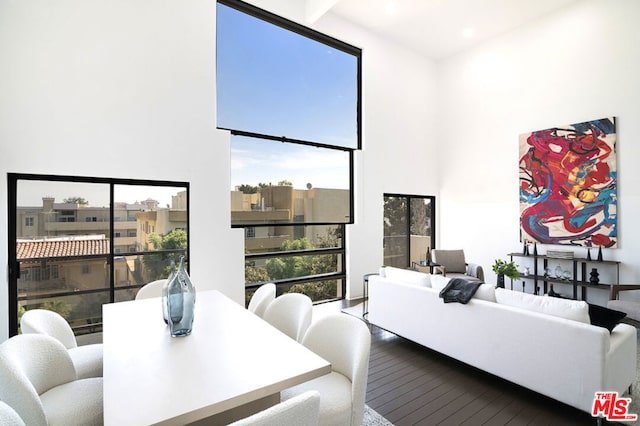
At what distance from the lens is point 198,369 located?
56.4 inches

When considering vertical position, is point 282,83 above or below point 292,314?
above

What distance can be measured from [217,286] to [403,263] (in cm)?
391

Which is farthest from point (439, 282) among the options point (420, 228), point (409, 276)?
point (420, 228)

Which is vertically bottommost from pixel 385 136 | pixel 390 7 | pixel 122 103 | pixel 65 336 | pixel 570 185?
pixel 65 336

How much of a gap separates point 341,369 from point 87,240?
3.31 metres

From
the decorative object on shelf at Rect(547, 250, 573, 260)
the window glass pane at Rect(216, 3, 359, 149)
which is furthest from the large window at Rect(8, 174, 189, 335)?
the decorative object on shelf at Rect(547, 250, 573, 260)

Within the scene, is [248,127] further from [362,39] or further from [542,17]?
[542,17]

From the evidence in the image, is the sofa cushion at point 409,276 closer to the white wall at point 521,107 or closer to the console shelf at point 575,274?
the console shelf at point 575,274

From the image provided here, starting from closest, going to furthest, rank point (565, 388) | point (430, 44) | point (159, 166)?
1. point (565, 388)
2. point (159, 166)
3. point (430, 44)

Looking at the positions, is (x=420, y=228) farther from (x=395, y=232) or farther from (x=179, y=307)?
(x=179, y=307)

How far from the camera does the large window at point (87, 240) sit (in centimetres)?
333

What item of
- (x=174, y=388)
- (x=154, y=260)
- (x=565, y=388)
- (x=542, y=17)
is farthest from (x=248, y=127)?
(x=542, y=17)

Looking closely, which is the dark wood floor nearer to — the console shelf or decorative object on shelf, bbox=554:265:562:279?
the console shelf

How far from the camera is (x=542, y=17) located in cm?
566
